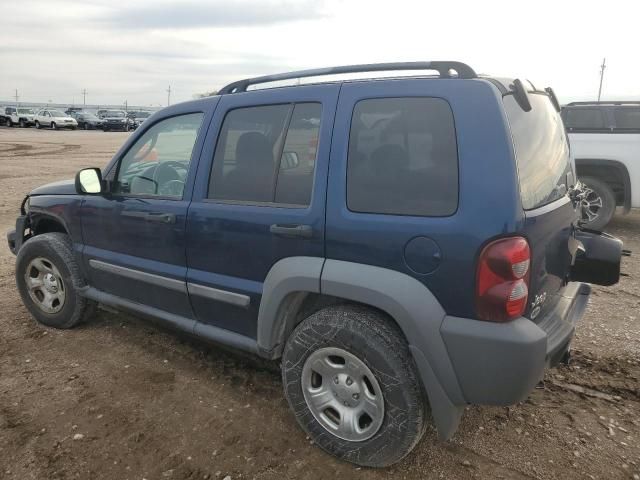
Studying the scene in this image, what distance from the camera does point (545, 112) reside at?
105 inches

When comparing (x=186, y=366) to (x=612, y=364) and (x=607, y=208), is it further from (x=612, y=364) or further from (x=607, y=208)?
(x=607, y=208)

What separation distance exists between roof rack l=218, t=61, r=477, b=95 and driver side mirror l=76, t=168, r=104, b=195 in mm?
1085

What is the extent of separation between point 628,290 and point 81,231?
16.4 feet

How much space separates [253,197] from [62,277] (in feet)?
6.77

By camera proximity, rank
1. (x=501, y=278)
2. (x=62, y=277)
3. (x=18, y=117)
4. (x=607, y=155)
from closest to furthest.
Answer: (x=501, y=278) < (x=62, y=277) < (x=607, y=155) < (x=18, y=117)

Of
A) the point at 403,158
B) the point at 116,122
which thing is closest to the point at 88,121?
the point at 116,122

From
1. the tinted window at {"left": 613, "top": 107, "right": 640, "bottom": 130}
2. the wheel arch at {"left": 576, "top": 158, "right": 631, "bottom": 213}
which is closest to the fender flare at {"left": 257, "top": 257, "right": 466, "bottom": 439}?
the wheel arch at {"left": 576, "top": 158, "right": 631, "bottom": 213}

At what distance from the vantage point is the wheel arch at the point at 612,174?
703cm

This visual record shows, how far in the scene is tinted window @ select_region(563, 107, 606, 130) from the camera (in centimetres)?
736

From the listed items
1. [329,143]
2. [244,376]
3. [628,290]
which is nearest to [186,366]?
[244,376]

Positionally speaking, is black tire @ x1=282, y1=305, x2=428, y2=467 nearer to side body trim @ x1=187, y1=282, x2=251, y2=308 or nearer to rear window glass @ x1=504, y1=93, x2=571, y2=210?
side body trim @ x1=187, y1=282, x2=251, y2=308

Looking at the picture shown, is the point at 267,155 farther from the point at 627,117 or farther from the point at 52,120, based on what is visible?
the point at 52,120

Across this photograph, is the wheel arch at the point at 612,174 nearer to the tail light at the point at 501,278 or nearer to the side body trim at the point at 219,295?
the tail light at the point at 501,278

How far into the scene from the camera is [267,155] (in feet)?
9.12
